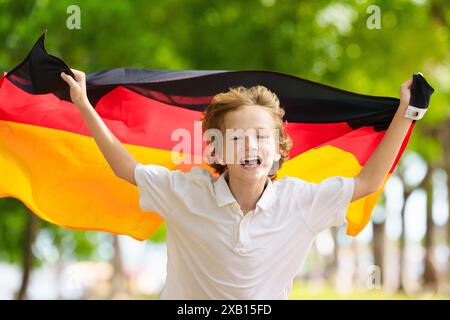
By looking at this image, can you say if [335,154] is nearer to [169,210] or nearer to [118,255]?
[169,210]

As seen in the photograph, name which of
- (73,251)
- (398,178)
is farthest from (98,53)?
(398,178)

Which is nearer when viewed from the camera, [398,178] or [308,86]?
[308,86]

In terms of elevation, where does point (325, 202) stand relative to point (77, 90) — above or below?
below

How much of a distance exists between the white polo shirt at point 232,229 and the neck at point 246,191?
0.13 feet

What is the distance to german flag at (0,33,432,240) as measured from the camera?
15.4ft

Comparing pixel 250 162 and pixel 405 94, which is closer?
pixel 250 162

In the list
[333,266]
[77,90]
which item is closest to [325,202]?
[77,90]

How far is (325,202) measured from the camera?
370 centimetres

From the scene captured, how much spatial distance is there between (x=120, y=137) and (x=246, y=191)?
1.53m

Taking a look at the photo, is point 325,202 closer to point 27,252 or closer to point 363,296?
point 27,252

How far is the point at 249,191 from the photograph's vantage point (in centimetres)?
368

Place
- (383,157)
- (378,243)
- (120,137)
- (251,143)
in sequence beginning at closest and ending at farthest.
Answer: (251,143)
(383,157)
(120,137)
(378,243)

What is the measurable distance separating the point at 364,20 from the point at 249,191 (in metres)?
11.5
